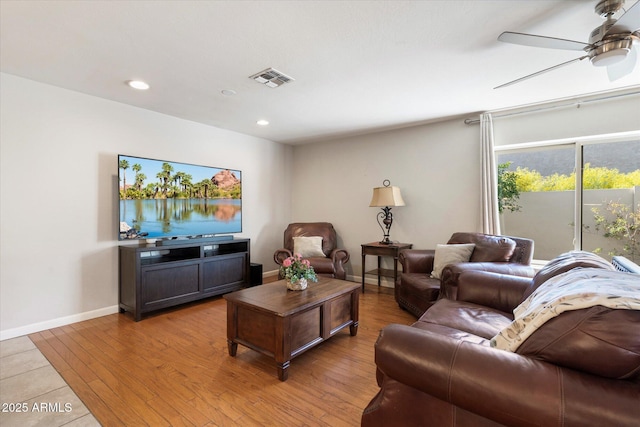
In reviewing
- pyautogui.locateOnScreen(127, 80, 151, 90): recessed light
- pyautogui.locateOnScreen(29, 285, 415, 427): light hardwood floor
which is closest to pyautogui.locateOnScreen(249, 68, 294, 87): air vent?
pyautogui.locateOnScreen(127, 80, 151, 90): recessed light

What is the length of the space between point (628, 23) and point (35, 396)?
4.10 meters

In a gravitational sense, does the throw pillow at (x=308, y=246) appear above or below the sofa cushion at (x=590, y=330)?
below

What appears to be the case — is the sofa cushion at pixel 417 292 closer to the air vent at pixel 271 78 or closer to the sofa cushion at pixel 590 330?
the sofa cushion at pixel 590 330

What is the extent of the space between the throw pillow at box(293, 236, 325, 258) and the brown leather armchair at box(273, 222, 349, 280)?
0.05 meters

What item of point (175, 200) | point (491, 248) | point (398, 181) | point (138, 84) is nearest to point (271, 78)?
point (138, 84)

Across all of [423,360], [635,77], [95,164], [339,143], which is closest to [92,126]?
[95,164]

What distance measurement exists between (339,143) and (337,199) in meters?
0.98

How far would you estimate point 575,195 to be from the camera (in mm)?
3348

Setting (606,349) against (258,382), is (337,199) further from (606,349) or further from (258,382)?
(606,349)

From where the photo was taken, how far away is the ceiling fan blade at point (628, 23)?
1452mm

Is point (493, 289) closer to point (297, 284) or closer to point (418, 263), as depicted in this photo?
point (418, 263)

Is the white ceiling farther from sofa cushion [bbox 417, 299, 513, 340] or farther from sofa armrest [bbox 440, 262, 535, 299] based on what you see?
sofa cushion [bbox 417, 299, 513, 340]

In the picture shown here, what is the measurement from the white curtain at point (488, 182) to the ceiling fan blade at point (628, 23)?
2.04 meters

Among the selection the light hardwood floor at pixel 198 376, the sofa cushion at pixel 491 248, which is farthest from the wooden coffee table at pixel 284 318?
the sofa cushion at pixel 491 248
